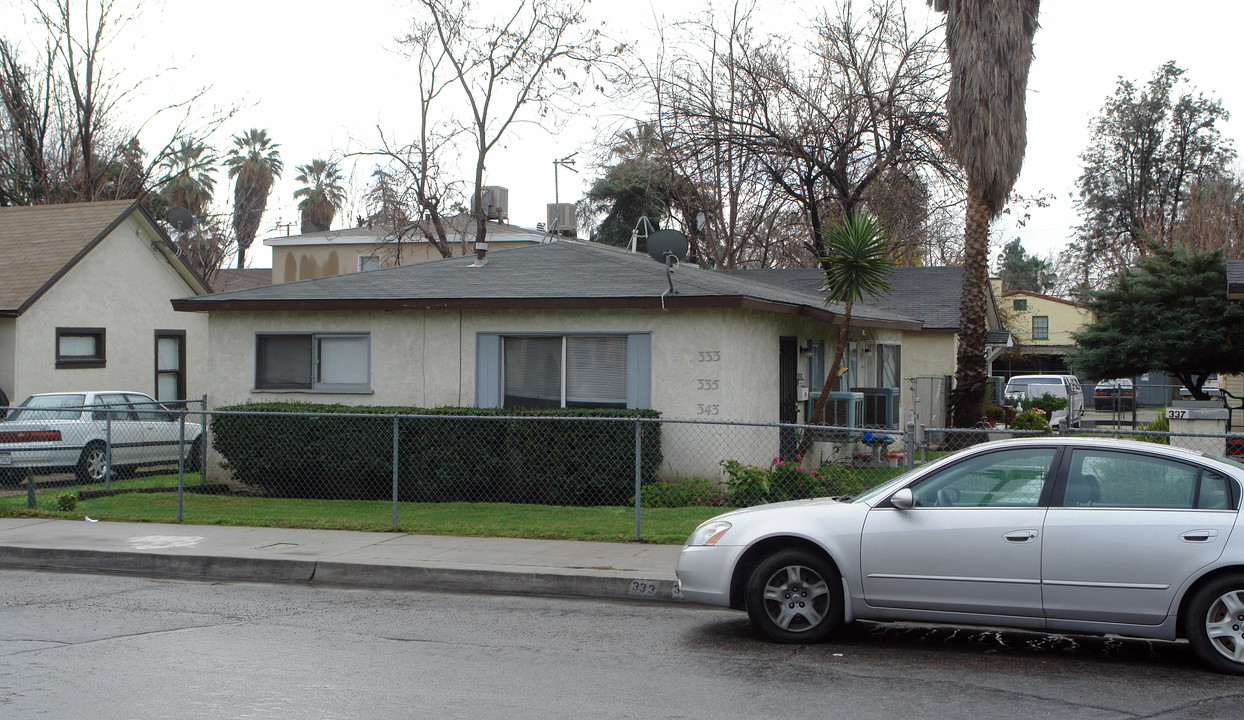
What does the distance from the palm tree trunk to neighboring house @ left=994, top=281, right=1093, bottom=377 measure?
115ft

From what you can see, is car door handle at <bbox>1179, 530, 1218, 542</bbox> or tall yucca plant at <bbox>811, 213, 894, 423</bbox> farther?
tall yucca plant at <bbox>811, 213, 894, 423</bbox>

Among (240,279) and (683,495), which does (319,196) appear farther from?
(683,495)

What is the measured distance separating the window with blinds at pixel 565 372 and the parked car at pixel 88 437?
4574 millimetres

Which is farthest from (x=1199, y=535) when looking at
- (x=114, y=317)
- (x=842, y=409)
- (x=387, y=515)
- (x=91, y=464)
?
(x=114, y=317)

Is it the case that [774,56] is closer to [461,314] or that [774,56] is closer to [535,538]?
[461,314]

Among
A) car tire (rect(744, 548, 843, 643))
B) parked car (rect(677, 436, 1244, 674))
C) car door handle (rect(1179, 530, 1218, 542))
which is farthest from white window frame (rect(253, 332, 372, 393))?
car door handle (rect(1179, 530, 1218, 542))

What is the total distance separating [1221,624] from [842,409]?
10920 mm

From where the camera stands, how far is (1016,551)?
6547 millimetres

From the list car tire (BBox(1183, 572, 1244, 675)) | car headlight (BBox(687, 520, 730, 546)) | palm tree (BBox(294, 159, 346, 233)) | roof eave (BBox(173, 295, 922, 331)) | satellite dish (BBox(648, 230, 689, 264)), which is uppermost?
palm tree (BBox(294, 159, 346, 233))

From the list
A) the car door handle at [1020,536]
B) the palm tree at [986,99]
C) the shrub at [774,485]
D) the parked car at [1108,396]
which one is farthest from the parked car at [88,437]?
the parked car at [1108,396]

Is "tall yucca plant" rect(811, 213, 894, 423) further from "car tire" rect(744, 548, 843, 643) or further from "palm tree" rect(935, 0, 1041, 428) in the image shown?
"car tire" rect(744, 548, 843, 643)

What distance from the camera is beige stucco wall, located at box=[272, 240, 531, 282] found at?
38.3 meters

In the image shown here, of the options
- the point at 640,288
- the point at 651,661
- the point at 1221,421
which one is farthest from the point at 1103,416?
the point at 651,661

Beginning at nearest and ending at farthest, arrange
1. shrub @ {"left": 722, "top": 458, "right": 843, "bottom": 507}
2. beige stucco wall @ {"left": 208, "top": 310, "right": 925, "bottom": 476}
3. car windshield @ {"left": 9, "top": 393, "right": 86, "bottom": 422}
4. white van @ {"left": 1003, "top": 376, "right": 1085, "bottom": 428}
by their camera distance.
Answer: shrub @ {"left": 722, "top": 458, "right": 843, "bottom": 507} → beige stucco wall @ {"left": 208, "top": 310, "right": 925, "bottom": 476} → car windshield @ {"left": 9, "top": 393, "right": 86, "bottom": 422} → white van @ {"left": 1003, "top": 376, "right": 1085, "bottom": 428}
